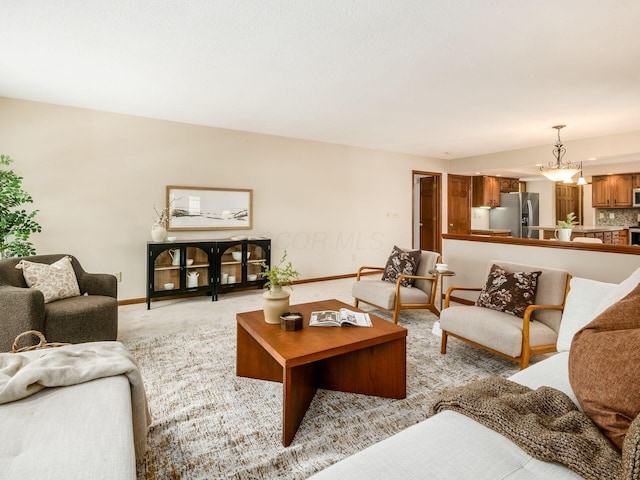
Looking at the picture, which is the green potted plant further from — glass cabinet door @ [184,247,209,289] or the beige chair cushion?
the beige chair cushion

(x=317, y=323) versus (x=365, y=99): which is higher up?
(x=365, y=99)

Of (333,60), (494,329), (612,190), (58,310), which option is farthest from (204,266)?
(612,190)

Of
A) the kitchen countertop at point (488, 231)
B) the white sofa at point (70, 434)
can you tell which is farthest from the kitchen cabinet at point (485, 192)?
the white sofa at point (70, 434)

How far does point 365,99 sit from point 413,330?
2507 mm

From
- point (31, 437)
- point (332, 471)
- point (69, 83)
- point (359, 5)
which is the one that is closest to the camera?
point (332, 471)

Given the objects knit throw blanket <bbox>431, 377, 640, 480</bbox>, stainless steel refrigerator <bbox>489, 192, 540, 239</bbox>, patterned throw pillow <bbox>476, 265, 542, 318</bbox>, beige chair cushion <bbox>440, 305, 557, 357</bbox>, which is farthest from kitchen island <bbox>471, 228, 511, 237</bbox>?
knit throw blanket <bbox>431, 377, 640, 480</bbox>

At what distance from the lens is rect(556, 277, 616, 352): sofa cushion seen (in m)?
1.80

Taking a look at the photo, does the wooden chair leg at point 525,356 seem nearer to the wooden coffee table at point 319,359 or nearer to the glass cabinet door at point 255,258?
the wooden coffee table at point 319,359

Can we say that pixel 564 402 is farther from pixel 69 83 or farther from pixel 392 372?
pixel 69 83

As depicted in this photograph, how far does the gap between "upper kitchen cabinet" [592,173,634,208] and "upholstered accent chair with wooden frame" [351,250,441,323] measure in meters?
6.42

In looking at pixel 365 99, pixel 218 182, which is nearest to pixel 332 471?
pixel 365 99

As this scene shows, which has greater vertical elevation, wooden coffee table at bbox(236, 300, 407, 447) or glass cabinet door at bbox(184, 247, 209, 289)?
glass cabinet door at bbox(184, 247, 209, 289)

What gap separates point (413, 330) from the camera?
11.6ft

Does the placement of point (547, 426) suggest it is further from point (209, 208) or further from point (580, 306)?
point (209, 208)
